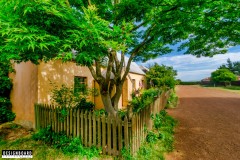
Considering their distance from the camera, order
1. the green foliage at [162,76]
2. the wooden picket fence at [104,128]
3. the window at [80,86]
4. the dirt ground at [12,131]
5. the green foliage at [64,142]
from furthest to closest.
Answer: the green foliage at [162,76] → the window at [80,86] → the dirt ground at [12,131] → the green foliage at [64,142] → the wooden picket fence at [104,128]

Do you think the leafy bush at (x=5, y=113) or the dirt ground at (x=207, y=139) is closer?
the dirt ground at (x=207, y=139)

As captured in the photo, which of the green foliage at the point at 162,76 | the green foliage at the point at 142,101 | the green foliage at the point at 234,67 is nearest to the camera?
the green foliage at the point at 142,101

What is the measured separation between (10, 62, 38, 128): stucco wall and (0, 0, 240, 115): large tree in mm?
2714

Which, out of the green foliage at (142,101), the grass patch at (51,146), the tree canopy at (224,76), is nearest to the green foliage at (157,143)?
the green foliage at (142,101)

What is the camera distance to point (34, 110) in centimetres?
703

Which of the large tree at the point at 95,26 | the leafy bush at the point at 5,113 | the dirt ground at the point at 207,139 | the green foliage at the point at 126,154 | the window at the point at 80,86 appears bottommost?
the dirt ground at the point at 207,139

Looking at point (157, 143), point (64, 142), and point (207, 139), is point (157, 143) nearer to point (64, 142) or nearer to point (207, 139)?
point (207, 139)

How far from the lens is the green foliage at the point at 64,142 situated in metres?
4.84

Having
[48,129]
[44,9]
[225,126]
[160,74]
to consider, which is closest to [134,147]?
[48,129]

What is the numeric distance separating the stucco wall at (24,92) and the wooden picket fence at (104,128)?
1875 millimetres

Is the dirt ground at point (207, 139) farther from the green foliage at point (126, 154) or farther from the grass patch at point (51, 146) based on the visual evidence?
the grass patch at point (51, 146)

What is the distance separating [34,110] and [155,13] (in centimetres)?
658

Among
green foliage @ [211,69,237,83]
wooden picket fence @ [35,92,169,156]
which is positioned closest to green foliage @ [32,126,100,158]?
wooden picket fence @ [35,92,169,156]

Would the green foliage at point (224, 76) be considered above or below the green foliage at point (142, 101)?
above
